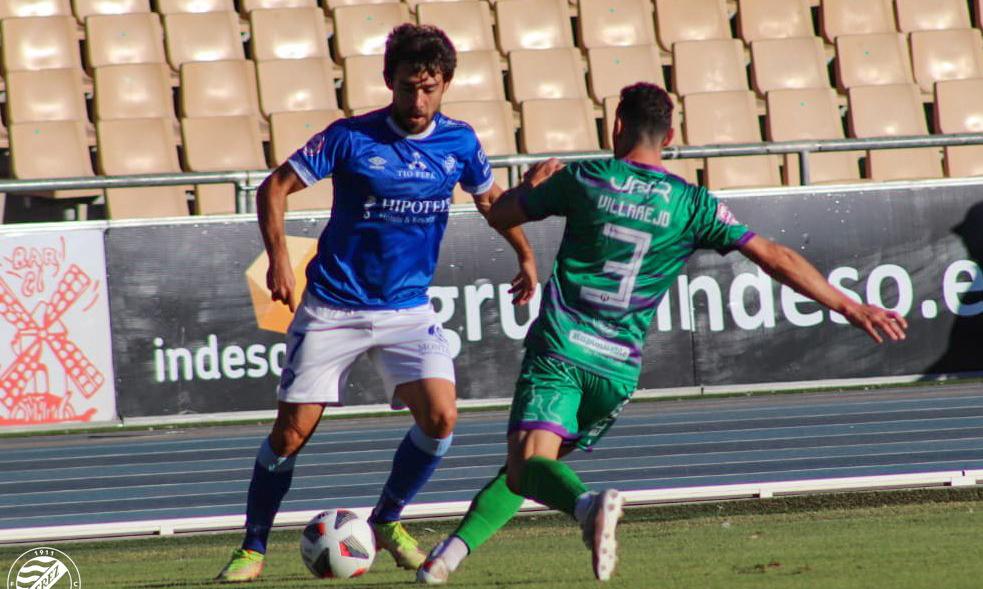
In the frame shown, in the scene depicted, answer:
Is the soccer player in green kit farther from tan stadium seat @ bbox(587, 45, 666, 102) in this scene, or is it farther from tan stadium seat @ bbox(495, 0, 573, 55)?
tan stadium seat @ bbox(495, 0, 573, 55)

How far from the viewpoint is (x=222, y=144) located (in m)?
12.0

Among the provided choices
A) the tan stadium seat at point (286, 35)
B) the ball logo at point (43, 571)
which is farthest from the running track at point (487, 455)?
the tan stadium seat at point (286, 35)

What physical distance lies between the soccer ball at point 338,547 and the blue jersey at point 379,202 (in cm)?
89

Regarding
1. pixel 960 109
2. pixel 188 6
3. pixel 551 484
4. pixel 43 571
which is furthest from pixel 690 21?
pixel 551 484

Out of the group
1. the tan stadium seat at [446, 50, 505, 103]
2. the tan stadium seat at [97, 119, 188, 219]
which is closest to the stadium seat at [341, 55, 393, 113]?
the tan stadium seat at [446, 50, 505, 103]

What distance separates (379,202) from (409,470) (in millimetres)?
1157

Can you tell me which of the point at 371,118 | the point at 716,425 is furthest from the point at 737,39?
the point at 371,118

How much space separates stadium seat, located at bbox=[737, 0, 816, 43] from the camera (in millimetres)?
14312

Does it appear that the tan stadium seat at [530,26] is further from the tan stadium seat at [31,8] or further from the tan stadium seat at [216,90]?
the tan stadium seat at [31,8]

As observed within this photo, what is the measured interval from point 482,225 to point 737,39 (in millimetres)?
4664

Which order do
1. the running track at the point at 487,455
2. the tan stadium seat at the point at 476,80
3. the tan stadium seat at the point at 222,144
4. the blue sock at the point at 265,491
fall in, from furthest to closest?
the tan stadium seat at the point at 476,80
the tan stadium seat at the point at 222,144
the running track at the point at 487,455
the blue sock at the point at 265,491

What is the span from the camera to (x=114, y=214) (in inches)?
444

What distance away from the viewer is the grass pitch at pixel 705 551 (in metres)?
4.96

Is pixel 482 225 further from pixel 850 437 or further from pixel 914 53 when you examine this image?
pixel 914 53
